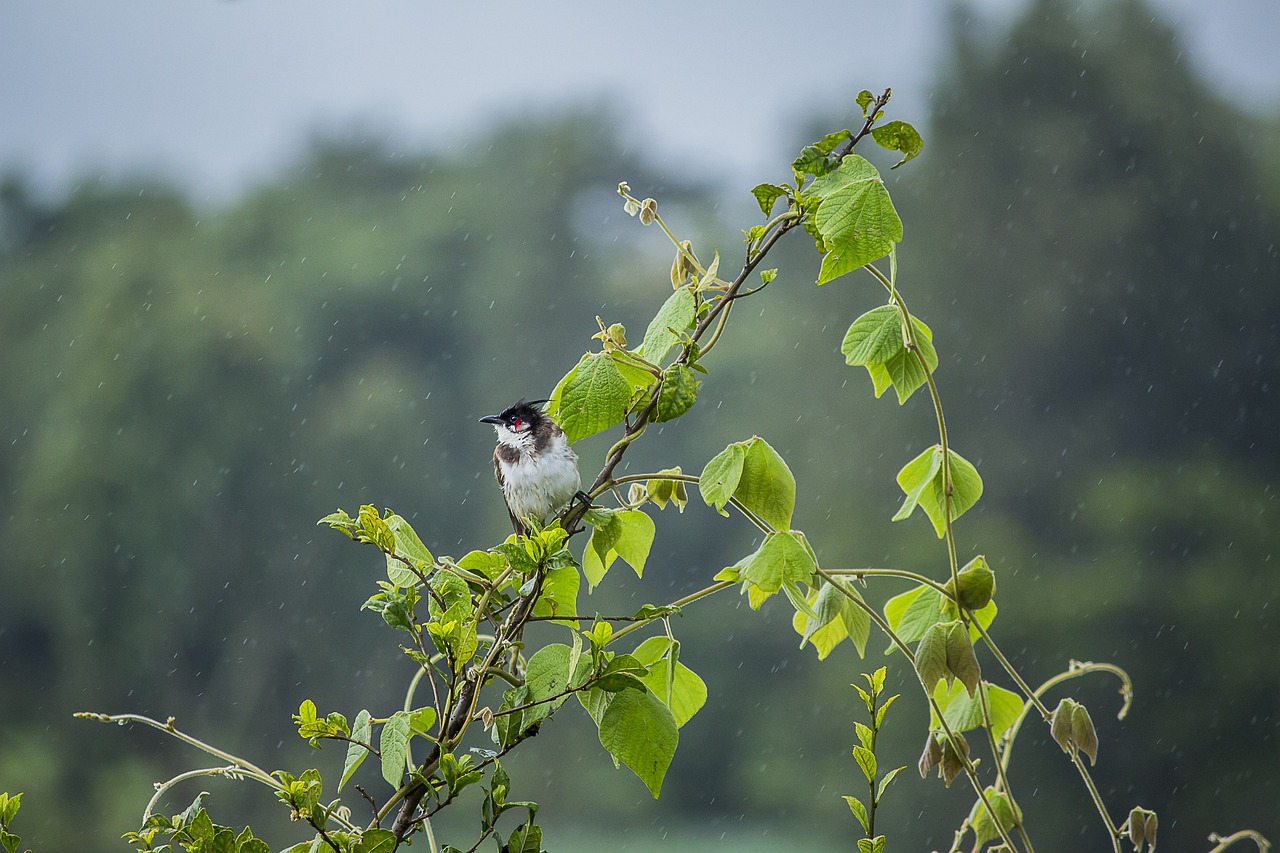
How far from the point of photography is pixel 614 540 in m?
0.95

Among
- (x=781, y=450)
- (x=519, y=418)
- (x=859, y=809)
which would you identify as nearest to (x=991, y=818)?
(x=859, y=809)

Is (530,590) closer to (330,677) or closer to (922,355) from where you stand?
(922,355)

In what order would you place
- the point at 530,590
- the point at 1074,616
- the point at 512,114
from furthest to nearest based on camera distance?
the point at 512,114, the point at 1074,616, the point at 530,590

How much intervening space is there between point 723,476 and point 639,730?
19 centimetres

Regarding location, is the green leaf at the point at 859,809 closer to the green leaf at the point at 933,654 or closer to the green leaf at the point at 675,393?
the green leaf at the point at 933,654

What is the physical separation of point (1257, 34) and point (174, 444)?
20.6 meters

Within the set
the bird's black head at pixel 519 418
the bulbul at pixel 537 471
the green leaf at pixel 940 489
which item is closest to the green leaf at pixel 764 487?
the green leaf at pixel 940 489

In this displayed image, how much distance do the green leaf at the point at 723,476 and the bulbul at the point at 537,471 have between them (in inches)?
43.6

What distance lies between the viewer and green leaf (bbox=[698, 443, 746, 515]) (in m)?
0.88

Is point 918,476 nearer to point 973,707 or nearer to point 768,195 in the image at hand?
point 973,707

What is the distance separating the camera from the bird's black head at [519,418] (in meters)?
2.24

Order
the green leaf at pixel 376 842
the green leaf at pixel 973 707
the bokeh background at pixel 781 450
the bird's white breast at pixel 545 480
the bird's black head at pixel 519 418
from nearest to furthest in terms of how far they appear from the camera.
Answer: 1. the green leaf at pixel 376 842
2. the green leaf at pixel 973 707
3. the bird's white breast at pixel 545 480
4. the bird's black head at pixel 519 418
5. the bokeh background at pixel 781 450

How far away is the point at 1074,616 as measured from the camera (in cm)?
1381

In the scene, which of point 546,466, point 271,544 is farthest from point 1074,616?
point 546,466
